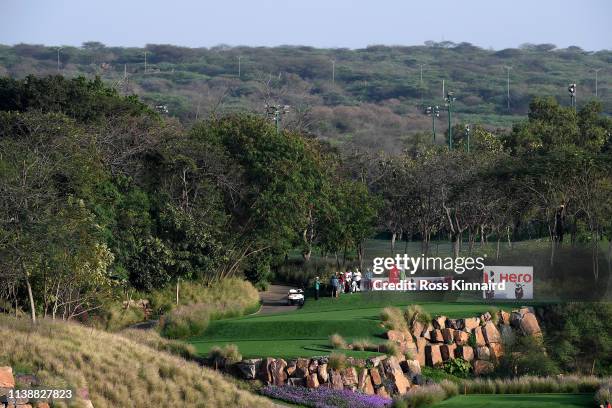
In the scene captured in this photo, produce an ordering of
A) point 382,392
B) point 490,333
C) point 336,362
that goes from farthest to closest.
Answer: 1. point 490,333
2. point 382,392
3. point 336,362

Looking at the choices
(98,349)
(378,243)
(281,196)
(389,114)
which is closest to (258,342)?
(98,349)

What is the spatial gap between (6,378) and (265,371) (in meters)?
8.65

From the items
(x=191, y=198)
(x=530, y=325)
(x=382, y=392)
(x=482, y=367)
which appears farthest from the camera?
(x=191, y=198)

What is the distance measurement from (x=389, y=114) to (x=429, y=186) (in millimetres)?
129141

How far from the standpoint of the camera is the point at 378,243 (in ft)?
262

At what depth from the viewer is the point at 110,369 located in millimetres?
28750

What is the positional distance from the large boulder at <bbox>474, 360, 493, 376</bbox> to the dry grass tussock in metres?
10.4

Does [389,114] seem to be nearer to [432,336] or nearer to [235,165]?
[235,165]

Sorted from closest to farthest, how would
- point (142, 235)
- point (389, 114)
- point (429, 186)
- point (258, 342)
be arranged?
point (258, 342)
point (142, 235)
point (429, 186)
point (389, 114)

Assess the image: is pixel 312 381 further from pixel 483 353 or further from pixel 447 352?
pixel 483 353

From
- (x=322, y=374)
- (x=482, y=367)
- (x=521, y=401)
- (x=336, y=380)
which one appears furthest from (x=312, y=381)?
(x=482, y=367)

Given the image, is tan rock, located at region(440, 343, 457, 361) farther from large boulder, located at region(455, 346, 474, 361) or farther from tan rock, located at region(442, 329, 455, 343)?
tan rock, located at region(442, 329, 455, 343)

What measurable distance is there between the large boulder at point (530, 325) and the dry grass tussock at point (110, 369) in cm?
1443

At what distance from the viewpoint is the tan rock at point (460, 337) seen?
39203 millimetres
